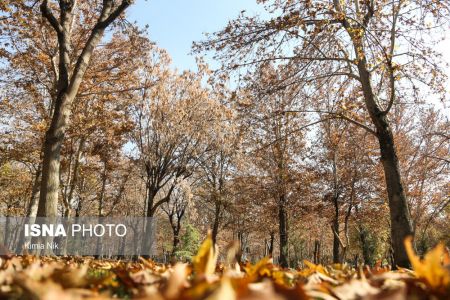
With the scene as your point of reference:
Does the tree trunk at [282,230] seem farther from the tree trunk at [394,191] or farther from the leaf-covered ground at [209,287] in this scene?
the leaf-covered ground at [209,287]

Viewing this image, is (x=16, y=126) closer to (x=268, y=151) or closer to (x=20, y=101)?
(x=20, y=101)

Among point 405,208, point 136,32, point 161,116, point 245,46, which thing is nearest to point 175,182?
point 161,116

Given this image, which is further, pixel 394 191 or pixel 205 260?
pixel 394 191

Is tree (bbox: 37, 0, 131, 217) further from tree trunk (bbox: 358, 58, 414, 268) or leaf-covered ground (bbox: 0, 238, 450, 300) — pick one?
leaf-covered ground (bbox: 0, 238, 450, 300)

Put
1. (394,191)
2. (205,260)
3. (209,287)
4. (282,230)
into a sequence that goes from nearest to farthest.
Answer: (209,287), (205,260), (394,191), (282,230)

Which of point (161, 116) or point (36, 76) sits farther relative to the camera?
point (161, 116)

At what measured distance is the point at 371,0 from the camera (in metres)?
7.88

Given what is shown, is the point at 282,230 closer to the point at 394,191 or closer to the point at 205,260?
the point at 394,191

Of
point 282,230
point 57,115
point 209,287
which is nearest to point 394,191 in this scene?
point 57,115

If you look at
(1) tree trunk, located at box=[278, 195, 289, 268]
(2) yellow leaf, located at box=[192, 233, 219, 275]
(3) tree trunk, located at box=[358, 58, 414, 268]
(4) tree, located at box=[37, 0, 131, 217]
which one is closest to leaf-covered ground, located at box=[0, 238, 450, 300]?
(2) yellow leaf, located at box=[192, 233, 219, 275]

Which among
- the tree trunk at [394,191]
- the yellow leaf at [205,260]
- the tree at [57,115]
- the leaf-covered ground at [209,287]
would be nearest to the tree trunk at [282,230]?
the tree trunk at [394,191]

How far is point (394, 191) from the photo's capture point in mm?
7133

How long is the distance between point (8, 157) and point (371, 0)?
675 inches

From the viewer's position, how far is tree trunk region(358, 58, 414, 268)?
6.92 m
